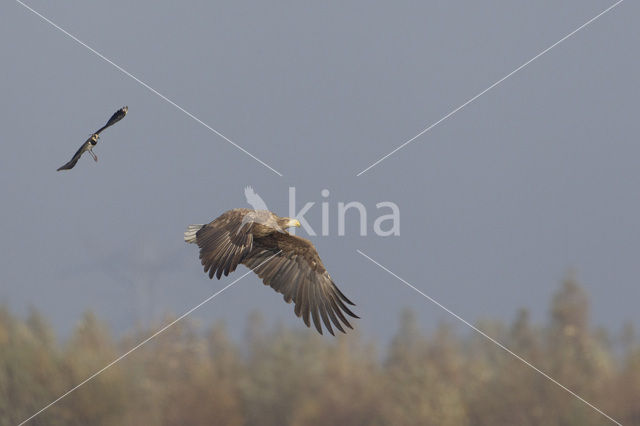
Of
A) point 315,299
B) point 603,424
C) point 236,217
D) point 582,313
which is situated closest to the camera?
point 236,217

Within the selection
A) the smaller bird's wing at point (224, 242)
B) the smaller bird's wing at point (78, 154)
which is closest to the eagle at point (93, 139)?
the smaller bird's wing at point (78, 154)

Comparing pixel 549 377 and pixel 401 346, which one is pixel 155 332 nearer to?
pixel 401 346

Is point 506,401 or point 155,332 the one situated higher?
point 506,401

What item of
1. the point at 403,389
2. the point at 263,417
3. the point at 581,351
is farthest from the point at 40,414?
the point at 581,351

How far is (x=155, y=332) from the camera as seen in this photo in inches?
899

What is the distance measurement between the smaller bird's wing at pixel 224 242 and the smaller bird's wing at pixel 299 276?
1.18 meters

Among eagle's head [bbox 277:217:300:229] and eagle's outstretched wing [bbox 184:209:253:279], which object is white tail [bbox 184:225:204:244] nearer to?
eagle's outstretched wing [bbox 184:209:253:279]

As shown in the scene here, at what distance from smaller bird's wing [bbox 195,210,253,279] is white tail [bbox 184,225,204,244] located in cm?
28

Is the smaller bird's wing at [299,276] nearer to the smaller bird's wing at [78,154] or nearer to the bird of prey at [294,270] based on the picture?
the bird of prey at [294,270]

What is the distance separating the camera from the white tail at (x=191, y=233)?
1303cm

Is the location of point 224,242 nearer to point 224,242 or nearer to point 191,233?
point 224,242

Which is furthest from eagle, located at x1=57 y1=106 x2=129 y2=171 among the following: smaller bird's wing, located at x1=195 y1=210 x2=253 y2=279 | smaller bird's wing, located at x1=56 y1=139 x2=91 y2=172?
smaller bird's wing, located at x1=195 y1=210 x2=253 y2=279

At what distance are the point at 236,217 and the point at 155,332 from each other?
1085 centimetres

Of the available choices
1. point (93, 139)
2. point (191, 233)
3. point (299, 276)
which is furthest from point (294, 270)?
point (93, 139)
